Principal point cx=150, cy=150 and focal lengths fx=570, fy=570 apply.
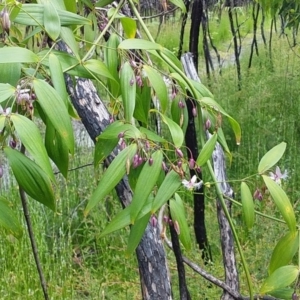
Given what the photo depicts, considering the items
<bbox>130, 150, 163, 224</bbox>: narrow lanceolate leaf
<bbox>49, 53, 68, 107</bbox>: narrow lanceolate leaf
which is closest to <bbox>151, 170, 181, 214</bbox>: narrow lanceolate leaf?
<bbox>130, 150, 163, 224</bbox>: narrow lanceolate leaf

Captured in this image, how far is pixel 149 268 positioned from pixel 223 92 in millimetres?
2836

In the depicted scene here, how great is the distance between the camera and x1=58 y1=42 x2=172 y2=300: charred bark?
94 centimetres

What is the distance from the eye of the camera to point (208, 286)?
1.80 meters

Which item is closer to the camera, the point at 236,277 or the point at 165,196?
the point at 165,196

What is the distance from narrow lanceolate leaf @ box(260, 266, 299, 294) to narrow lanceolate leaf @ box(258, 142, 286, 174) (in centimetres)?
11

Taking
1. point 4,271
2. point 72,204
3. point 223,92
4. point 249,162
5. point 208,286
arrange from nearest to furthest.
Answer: point 208,286 < point 4,271 < point 72,204 < point 249,162 < point 223,92

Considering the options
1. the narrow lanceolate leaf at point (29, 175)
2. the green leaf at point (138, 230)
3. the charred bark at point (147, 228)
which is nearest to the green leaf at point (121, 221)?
the green leaf at point (138, 230)

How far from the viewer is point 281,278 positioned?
1.94 ft

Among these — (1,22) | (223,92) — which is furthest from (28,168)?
(223,92)

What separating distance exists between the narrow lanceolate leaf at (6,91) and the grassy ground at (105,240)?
1061mm

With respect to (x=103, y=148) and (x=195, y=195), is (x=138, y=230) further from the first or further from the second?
(x=195, y=195)

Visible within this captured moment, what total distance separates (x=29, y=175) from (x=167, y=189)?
133 mm

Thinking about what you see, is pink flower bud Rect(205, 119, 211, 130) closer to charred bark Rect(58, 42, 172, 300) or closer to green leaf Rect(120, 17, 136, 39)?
green leaf Rect(120, 17, 136, 39)

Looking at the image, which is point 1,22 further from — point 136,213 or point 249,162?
point 249,162
